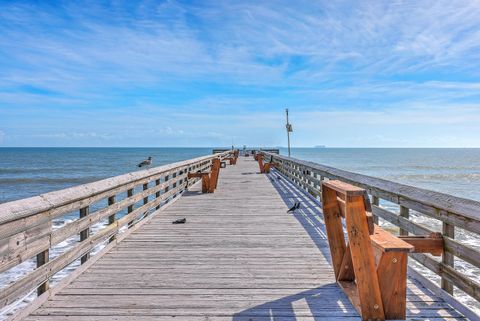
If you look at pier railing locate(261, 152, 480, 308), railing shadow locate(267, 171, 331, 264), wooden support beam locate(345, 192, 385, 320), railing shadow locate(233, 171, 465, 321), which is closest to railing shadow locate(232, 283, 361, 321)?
railing shadow locate(233, 171, 465, 321)

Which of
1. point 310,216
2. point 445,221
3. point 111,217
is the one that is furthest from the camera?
point 310,216

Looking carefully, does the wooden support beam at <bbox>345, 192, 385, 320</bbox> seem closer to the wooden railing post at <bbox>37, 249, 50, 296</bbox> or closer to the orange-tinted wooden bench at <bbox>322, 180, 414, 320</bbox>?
the orange-tinted wooden bench at <bbox>322, 180, 414, 320</bbox>

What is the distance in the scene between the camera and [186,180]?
36.3 feet

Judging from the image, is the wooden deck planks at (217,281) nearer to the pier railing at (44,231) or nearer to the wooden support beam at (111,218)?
the wooden support beam at (111,218)

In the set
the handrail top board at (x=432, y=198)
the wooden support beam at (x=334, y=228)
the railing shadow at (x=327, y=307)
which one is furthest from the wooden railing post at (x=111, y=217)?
the handrail top board at (x=432, y=198)

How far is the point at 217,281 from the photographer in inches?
140

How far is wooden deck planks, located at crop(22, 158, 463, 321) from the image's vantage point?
2.90 meters

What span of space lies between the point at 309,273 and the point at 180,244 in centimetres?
194

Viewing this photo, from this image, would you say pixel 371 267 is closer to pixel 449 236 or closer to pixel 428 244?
pixel 428 244

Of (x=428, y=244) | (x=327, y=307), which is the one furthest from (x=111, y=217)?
(x=428, y=244)

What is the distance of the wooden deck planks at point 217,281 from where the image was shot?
9.50 feet

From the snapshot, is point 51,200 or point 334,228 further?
point 334,228

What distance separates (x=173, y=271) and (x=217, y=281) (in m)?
0.58

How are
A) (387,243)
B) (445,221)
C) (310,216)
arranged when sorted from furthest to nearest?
(310,216)
(445,221)
(387,243)
